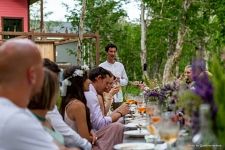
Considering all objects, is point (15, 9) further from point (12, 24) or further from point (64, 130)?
point (64, 130)

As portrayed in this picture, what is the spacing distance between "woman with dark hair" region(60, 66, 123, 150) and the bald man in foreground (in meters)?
1.80

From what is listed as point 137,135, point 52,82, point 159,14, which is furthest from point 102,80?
point 159,14

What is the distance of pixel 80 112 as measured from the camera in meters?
3.89

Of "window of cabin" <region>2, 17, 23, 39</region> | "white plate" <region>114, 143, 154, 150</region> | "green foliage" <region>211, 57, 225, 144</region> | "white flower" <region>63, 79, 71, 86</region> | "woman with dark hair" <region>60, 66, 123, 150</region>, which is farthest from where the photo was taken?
"window of cabin" <region>2, 17, 23, 39</region>

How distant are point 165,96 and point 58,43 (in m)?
9.48

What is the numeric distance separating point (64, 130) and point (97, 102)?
1.08 metres

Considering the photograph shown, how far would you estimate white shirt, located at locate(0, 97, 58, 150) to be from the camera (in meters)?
1.98

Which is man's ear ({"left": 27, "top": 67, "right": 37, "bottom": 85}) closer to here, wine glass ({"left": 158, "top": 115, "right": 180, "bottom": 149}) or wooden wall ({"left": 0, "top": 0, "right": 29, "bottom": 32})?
wine glass ({"left": 158, "top": 115, "right": 180, "bottom": 149})

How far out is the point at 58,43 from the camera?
45.6 ft

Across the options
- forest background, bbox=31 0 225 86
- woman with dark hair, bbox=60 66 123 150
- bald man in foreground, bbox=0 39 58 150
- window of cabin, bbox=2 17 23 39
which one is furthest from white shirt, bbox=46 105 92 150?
window of cabin, bbox=2 17 23 39

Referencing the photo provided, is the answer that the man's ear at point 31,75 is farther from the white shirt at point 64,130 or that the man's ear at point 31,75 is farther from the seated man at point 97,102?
the seated man at point 97,102

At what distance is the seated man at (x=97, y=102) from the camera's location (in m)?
4.58

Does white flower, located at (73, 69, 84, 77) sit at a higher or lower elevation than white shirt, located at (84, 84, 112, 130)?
higher

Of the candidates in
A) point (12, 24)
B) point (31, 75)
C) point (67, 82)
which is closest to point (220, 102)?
point (31, 75)
